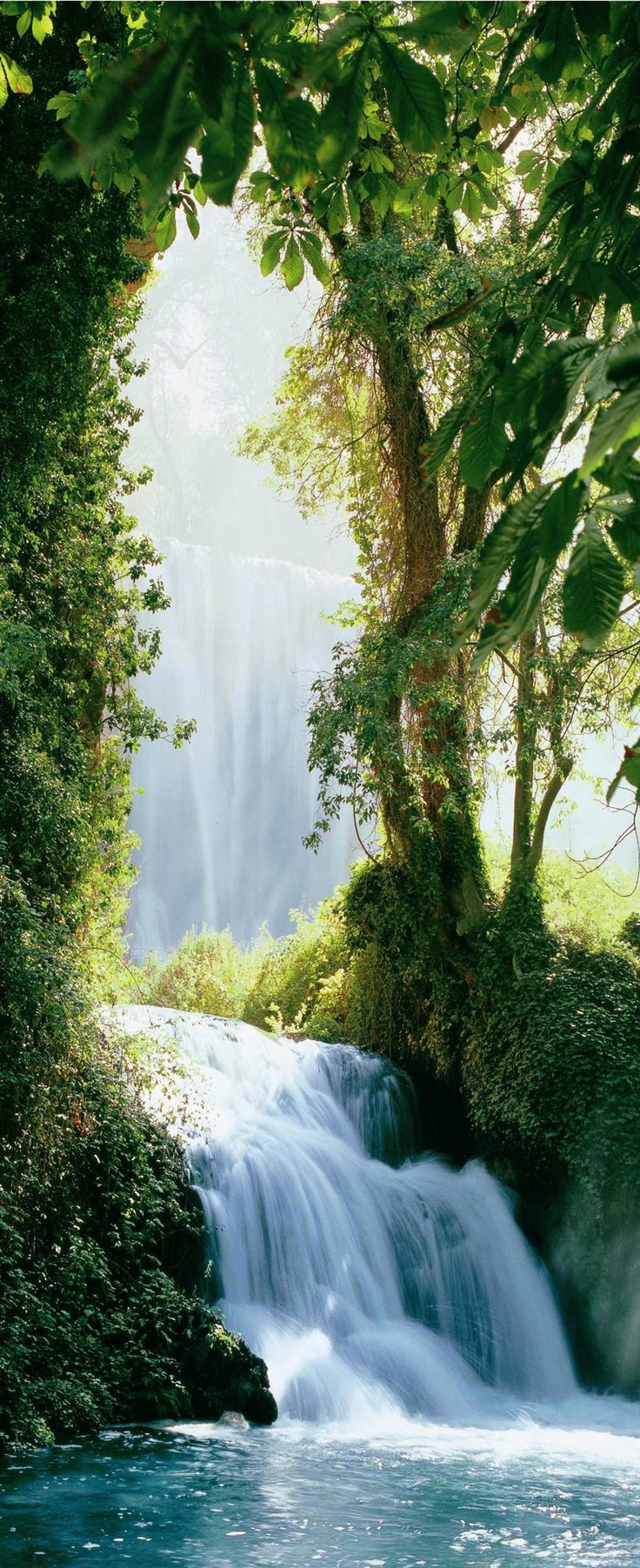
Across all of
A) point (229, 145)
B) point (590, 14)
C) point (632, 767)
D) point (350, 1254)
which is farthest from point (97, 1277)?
point (229, 145)

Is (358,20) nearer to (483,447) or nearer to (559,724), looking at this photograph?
(483,447)

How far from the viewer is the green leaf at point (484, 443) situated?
195 cm

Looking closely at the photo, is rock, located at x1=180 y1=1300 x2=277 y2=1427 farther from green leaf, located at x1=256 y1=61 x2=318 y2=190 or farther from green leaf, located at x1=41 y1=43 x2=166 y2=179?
green leaf, located at x1=41 y1=43 x2=166 y2=179

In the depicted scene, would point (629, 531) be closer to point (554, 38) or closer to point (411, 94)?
point (411, 94)

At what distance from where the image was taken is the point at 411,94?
1760mm

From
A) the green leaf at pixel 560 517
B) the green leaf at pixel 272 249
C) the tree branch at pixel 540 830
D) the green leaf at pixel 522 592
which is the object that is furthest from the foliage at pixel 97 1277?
the green leaf at pixel 560 517

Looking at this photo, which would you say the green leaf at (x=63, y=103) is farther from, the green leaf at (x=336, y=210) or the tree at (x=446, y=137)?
the tree at (x=446, y=137)

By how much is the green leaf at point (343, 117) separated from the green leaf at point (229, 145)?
19cm

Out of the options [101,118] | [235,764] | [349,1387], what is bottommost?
[349,1387]

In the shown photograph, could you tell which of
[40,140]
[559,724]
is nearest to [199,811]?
[559,724]

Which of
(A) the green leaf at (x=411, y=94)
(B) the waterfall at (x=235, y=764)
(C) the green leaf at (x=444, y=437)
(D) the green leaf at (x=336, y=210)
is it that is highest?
(B) the waterfall at (x=235, y=764)

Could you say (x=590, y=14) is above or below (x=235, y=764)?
below

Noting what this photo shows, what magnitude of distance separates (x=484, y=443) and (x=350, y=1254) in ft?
27.7

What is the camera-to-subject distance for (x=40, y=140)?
27.8 ft
